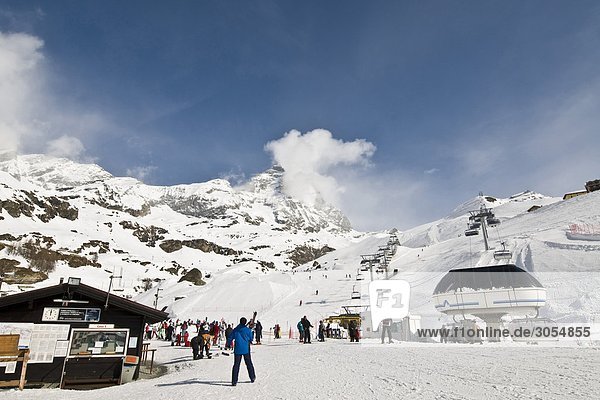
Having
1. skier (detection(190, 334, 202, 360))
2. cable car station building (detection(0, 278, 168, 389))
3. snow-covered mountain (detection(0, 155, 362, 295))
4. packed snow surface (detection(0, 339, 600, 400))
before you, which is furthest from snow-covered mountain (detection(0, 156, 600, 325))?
cable car station building (detection(0, 278, 168, 389))

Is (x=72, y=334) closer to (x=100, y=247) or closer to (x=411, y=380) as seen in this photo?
(x=411, y=380)

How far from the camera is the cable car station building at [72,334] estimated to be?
542 inches

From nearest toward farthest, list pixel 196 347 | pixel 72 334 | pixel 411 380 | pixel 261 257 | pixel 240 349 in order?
pixel 411 380, pixel 240 349, pixel 72 334, pixel 196 347, pixel 261 257

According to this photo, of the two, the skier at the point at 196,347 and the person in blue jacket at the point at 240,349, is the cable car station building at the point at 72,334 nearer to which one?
the skier at the point at 196,347

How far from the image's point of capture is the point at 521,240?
5166cm

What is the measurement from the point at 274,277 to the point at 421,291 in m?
29.1

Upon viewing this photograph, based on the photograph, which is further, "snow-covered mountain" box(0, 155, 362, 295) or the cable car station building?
"snow-covered mountain" box(0, 155, 362, 295)

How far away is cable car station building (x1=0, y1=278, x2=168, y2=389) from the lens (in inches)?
542

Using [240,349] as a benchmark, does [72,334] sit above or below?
above

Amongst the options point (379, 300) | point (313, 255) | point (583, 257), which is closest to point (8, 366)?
point (379, 300)

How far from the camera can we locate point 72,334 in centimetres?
1450

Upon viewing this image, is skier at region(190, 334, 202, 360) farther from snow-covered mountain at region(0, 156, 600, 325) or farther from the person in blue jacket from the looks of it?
snow-covered mountain at region(0, 156, 600, 325)

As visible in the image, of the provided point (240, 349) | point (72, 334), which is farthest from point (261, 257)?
point (240, 349)

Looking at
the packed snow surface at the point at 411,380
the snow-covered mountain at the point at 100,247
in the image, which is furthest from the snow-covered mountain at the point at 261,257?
the packed snow surface at the point at 411,380
